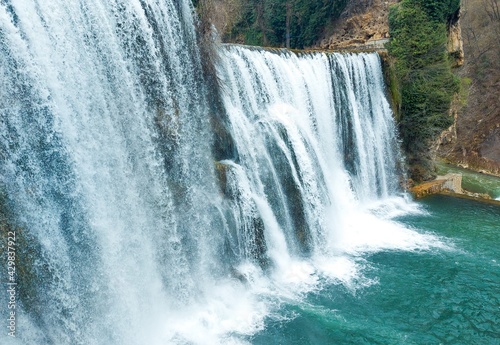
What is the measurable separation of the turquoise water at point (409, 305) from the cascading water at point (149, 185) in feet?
1.80

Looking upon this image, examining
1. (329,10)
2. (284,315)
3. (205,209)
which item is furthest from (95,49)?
(329,10)

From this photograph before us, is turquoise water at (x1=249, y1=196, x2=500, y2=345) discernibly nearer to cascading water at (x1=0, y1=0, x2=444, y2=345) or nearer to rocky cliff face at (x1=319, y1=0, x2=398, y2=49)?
cascading water at (x1=0, y1=0, x2=444, y2=345)

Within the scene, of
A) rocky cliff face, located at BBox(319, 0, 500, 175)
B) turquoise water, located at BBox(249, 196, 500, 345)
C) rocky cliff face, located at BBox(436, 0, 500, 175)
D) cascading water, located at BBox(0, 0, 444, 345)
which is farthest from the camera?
rocky cliff face, located at BBox(436, 0, 500, 175)

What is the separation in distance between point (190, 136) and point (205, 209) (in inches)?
62.2

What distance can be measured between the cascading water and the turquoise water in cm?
55

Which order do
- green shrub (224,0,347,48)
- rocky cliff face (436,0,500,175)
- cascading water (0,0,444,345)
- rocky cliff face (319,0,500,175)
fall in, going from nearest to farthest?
cascading water (0,0,444,345) < rocky cliff face (319,0,500,175) < rocky cliff face (436,0,500,175) < green shrub (224,0,347,48)

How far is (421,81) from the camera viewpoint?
51.7 ft

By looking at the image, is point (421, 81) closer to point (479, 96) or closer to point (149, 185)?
point (149, 185)

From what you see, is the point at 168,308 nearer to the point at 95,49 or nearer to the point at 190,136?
the point at 190,136

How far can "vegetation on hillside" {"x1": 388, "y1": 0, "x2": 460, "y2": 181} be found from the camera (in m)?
15.7

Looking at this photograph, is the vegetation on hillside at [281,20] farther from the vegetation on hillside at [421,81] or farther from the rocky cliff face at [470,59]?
the vegetation on hillside at [421,81]

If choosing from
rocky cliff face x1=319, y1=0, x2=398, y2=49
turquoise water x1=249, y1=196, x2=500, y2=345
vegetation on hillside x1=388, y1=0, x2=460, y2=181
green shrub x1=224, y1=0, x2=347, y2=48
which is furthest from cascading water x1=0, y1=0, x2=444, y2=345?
green shrub x1=224, y1=0, x2=347, y2=48

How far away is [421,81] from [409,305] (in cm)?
1063

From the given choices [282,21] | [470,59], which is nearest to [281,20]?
[282,21]
